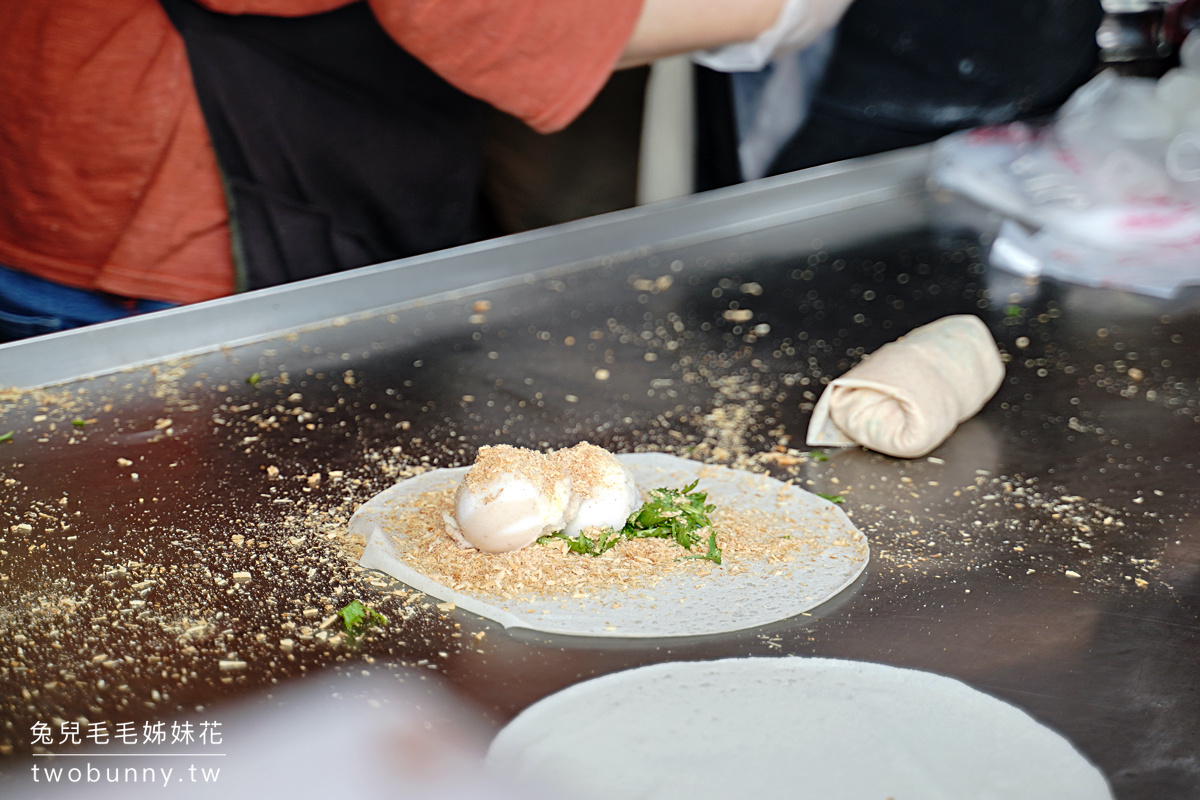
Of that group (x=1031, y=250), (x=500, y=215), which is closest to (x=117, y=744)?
(x=1031, y=250)

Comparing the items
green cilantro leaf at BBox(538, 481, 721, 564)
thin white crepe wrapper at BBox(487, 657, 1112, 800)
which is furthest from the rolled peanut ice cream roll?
thin white crepe wrapper at BBox(487, 657, 1112, 800)

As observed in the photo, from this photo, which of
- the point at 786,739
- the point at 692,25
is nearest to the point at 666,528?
the point at 786,739

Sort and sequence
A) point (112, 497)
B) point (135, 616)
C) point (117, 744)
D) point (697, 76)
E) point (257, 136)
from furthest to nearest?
point (697, 76)
point (257, 136)
point (112, 497)
point (135, 616)
point (117, 744)

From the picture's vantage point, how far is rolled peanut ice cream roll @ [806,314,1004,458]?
4.60ft

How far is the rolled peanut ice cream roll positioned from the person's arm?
70cm

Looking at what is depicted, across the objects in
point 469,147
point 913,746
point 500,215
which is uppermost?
point 469,147

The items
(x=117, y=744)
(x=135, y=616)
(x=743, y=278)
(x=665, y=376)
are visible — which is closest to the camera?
(x=117, y=744)

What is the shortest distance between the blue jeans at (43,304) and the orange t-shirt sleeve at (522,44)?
2.12 ft

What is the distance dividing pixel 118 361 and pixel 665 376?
85cm

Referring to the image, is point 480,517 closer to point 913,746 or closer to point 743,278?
point 913,746

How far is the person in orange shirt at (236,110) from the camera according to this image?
1648 mm

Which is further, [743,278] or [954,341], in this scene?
[743,278]

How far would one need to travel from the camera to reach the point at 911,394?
55.0 inches

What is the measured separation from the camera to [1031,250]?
2.08 meters
